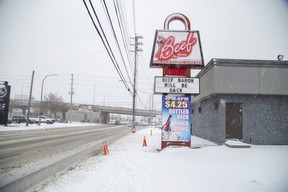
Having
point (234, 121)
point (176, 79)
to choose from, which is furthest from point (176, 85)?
point (234, 121)

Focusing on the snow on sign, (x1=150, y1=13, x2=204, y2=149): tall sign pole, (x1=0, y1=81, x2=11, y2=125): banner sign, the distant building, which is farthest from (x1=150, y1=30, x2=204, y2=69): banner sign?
(x1=0, y1=81, x2=11, y2=125): banner sign

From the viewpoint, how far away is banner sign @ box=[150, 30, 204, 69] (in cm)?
1360

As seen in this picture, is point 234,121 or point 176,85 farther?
point 234,121

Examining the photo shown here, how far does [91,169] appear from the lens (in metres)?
7.79

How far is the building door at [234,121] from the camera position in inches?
567

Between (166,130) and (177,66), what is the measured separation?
4384 millimetres

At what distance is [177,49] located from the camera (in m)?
13.8

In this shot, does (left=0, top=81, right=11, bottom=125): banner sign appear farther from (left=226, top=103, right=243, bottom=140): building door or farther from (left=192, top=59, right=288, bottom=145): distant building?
(left=226, top=103, right=243, bottom=140): building door

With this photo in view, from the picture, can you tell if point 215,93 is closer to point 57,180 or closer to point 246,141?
point 246,141

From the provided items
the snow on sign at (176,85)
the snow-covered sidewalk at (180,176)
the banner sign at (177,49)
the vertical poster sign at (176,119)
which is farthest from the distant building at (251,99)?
the snow-covered sidewalk at (180,176)

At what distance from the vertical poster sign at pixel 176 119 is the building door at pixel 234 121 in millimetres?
3340

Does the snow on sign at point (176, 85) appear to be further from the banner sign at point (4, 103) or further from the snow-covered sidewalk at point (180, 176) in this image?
the banner sign at point (4, 103)

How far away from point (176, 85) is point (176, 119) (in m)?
2.25

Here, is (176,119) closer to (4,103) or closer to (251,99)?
(251,99)
